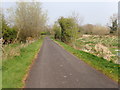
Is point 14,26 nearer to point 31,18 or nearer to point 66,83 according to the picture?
point 31,18

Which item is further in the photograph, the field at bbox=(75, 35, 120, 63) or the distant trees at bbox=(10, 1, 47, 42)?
the distant trees at bbox=(10, 1, 47, 42)

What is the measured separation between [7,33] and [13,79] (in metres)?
24.9

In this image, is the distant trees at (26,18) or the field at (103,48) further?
the distant trees at (26,18)

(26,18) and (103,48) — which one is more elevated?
(26,18)

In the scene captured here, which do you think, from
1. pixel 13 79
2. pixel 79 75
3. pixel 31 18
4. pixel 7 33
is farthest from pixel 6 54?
pixel 31 18

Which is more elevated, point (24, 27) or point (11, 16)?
point (11, 16)

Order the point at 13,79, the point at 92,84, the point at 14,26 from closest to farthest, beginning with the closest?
the point at 92,84 → the point at 13,79 → the point at 14,26

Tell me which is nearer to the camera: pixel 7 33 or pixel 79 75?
pixel 79 75

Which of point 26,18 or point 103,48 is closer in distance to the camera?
point 103,48

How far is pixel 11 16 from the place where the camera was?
29.7m

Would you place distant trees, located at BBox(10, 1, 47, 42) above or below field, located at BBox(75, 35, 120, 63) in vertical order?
above

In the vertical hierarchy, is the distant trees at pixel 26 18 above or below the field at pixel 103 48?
above

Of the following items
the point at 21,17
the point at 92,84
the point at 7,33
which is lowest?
the point at 92,84

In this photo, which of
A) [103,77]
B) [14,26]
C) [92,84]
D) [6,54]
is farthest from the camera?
[14,26]
